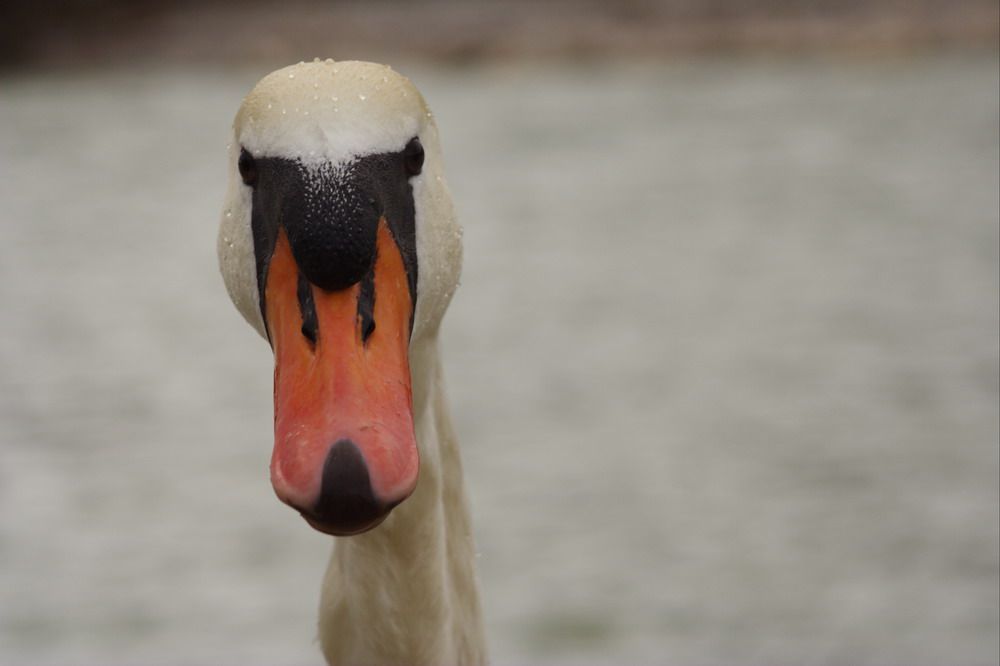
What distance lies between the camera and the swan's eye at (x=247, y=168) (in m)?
1.57

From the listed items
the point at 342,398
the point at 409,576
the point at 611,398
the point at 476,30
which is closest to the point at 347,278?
the point at 342,398

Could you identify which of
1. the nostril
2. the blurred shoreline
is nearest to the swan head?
the nostril

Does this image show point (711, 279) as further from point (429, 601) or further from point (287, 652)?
point (429, 601)

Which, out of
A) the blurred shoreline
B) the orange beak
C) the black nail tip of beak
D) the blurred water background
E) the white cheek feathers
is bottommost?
the black nail tip of beak

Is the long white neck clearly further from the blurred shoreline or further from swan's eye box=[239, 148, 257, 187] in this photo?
the blurred shoreline

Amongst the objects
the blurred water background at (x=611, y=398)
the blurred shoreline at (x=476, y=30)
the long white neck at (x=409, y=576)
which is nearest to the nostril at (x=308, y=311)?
the long white neck at (x=409, y=576)

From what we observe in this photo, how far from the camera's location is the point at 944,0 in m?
15.6

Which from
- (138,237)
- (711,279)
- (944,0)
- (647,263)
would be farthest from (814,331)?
(944,0)

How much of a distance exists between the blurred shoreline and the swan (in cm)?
1448

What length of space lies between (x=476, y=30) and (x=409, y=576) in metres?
15.5

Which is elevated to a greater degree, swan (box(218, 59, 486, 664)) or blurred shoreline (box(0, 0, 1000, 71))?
blurred shoreline (box(0, 0, 1000, 71))

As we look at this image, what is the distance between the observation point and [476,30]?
16781 millimetres

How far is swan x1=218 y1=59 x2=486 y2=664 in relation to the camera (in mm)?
1325

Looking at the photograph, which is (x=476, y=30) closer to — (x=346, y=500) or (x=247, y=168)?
(x=247, y=168)
